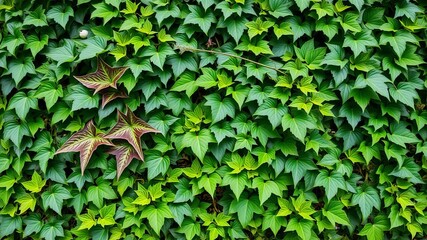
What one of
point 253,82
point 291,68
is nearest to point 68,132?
point 253,82

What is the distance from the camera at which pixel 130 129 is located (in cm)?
245

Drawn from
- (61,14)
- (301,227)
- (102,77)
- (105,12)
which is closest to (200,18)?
(105,12)

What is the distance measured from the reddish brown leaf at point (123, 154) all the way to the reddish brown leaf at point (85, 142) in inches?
2.4

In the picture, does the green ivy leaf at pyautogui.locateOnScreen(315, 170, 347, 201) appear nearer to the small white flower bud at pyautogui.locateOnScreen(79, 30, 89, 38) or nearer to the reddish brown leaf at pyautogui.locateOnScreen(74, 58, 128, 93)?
the reddish brown leaf at pyautogui.locateOnScreen(74, 58, 128, 93)

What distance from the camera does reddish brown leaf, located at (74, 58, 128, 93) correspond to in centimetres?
245

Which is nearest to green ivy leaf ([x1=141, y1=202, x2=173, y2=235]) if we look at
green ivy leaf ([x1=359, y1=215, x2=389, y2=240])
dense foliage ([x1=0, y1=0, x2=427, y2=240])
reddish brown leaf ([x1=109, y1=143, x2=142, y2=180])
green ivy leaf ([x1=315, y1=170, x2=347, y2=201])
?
dense foliage ([x1=0, y1=0, x2=427, y2=240])

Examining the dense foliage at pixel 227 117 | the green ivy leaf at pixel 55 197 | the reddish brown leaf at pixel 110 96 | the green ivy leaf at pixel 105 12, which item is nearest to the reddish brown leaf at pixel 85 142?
the dense foliage at pixel 227 117

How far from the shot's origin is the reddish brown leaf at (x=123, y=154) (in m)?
2.45

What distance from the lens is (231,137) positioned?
2.48 metres

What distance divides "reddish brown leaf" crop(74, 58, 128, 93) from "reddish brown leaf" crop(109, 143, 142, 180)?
1.22ft

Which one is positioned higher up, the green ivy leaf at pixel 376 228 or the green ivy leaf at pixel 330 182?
the green ivy leaf at pixel 330 182

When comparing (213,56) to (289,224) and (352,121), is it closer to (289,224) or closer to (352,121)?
(352,121)

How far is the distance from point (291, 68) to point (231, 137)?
540mm

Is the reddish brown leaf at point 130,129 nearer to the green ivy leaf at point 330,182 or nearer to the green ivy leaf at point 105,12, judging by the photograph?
the green ivy leaf at point 105,12
